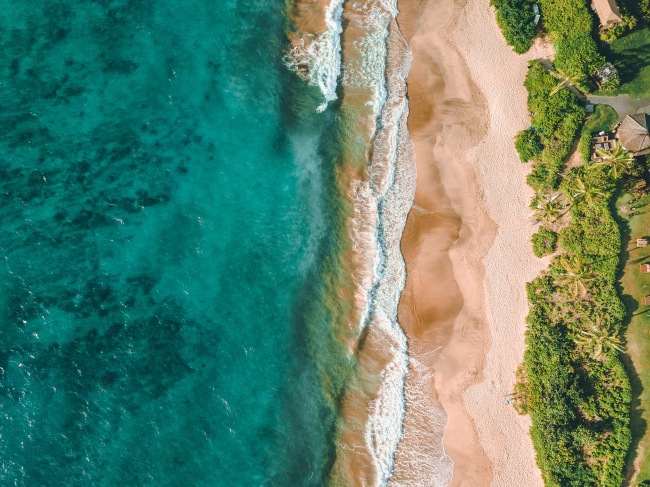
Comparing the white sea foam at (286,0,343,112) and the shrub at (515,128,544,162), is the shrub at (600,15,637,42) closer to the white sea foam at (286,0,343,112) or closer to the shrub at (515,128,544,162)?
the shrub at (515,128,544,162)

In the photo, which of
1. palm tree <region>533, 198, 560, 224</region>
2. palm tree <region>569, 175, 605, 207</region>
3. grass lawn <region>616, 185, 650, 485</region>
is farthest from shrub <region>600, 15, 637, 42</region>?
palm tree <region>533, 198, 560, 224</region>

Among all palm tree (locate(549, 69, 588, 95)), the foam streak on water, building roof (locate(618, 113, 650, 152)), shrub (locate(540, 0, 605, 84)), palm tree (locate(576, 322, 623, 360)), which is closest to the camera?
palm tree (locate(576, 322, 623, 360))

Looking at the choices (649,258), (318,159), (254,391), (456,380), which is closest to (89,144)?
(318,159)

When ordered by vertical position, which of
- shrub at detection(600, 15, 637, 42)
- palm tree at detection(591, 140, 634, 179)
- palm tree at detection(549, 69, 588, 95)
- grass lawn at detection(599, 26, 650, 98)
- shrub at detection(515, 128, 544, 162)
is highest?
shrub at detection(600, 15, 637, 42)

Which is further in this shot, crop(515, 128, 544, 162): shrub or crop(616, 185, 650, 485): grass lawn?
crop(515, 128, 544, 162): shrub

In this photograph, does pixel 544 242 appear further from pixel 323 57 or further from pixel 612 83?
pixel 323 57

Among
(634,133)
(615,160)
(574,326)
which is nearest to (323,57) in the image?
(615,160)

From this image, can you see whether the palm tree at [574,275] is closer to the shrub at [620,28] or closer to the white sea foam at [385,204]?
the white sea foam at [385,204]
